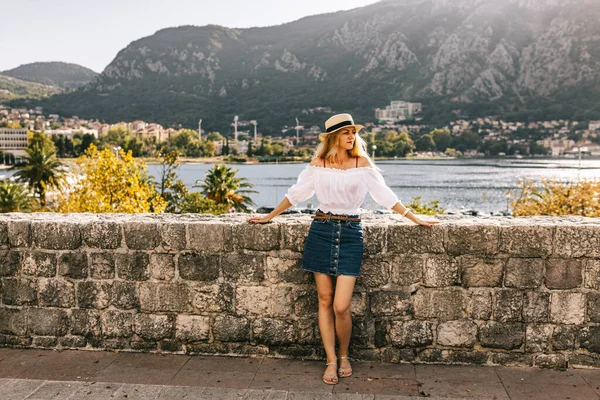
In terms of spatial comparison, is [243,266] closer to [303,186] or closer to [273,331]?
[273,331]

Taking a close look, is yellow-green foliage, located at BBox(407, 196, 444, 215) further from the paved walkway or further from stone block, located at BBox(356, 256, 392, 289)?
the paved walkway

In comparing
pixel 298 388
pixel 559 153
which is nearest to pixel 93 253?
pixel 298 388

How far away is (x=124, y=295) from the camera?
440cm

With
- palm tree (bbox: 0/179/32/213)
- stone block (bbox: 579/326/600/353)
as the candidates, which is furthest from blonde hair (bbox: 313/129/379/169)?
palm tree (bbox: 0/179/32/213)

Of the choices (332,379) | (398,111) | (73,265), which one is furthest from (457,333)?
(398,111)

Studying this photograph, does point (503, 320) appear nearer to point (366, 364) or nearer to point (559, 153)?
point (366, 364)

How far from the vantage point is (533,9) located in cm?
17875

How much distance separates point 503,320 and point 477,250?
0.54m

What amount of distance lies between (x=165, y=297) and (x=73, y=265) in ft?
2.52

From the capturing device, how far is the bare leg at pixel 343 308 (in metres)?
3.84

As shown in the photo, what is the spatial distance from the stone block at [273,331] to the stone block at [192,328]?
376 mm

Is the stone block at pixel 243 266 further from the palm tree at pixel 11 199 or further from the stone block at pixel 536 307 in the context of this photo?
the palm tree at pixel 11 199

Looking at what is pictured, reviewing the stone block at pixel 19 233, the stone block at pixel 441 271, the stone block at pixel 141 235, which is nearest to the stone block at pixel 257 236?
the stone block at pixel 141 235

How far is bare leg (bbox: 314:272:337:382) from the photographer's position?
Answer: 3.90 metres
